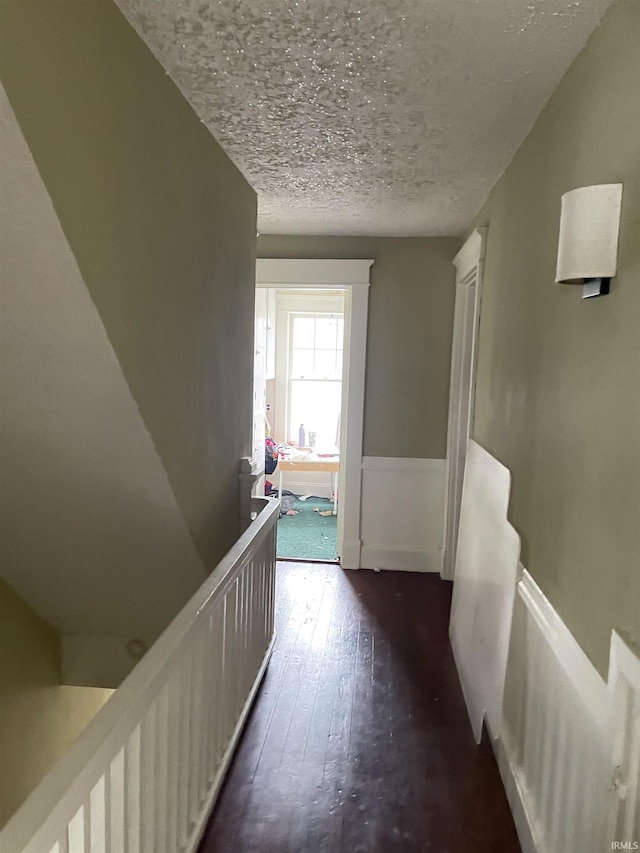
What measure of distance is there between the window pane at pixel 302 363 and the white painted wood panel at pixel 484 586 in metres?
3.71

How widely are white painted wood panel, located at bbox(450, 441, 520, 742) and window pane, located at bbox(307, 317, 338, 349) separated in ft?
12.1

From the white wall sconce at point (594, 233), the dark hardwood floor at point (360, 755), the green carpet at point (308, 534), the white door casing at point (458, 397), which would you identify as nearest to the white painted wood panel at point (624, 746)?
the white wall sconce at point (594, 233)

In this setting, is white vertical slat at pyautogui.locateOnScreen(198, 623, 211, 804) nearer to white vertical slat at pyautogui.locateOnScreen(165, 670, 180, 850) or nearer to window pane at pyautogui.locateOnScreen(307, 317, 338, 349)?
white vertical slat at pyautogui.locateOnScreen(165, 670, 180, 850)

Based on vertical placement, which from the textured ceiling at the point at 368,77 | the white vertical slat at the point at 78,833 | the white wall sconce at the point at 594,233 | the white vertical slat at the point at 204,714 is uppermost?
the textured ceiling at the point at 368,77

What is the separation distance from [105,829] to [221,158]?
7.16 feet

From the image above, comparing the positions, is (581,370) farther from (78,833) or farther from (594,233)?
(78,833)

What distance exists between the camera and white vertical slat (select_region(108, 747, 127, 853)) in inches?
45.3

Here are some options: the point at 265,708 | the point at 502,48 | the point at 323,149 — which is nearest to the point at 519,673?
the point at 265,708

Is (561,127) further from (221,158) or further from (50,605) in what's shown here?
(50,605)

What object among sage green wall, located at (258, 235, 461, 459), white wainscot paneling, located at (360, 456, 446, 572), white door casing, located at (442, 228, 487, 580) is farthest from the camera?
white wainscot paneling, located at (360, 456, 446, 572)

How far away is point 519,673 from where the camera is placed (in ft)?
6.50

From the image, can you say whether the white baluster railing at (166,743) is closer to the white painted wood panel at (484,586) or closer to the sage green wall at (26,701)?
the white painted wood panel at (484,586)

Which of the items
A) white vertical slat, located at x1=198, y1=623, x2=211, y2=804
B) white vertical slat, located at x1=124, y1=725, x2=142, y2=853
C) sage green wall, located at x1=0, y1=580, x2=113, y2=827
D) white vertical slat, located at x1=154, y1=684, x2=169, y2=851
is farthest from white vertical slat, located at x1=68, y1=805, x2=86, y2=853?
sage green wall, located at x1=0, y1=580, x2=113, y2=827

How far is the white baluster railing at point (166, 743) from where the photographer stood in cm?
100
